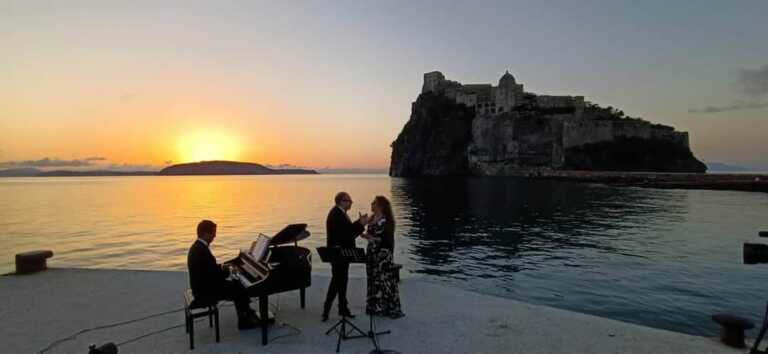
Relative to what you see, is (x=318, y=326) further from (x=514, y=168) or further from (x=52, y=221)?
(x=514, y=168)

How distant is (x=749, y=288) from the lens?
1439 cm

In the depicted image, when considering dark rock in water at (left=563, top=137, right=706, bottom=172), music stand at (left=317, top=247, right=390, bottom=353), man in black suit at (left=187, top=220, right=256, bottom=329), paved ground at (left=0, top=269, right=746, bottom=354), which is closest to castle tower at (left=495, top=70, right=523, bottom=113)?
dark rock in water at (left=563, top=137, right=706, bottom=172)

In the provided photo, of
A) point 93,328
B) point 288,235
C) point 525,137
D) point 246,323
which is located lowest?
point 93,328

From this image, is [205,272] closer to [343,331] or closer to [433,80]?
[343,331]

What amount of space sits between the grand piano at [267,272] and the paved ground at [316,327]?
0.73 meters

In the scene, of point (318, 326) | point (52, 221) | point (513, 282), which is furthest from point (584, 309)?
point (52, 221)

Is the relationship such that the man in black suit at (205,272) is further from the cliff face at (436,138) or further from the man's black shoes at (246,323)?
the cliff face at (436,138)

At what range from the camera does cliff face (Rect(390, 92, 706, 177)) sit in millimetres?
137000

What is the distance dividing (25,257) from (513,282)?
14941mm

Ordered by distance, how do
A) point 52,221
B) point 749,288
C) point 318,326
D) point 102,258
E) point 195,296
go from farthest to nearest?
point 52,221, point 102,258, point 749,288, point 318,326, point 195,296

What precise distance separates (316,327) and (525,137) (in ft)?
473

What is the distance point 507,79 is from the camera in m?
170

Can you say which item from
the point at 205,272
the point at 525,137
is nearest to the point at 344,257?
the point at 205,272

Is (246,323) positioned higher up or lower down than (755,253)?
lower down
